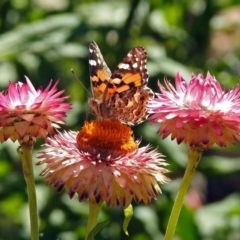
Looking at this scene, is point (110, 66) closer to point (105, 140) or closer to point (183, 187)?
point (105, 140)

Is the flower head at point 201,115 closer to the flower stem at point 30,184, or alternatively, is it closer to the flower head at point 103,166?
the flower head at point 103,166

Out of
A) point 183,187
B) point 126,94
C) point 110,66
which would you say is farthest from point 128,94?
point 110,66

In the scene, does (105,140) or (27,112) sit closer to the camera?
(27,112)

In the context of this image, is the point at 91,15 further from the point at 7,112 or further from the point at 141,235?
the point at 7,112

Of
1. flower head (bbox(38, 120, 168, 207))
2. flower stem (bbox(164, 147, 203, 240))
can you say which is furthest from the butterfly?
flower stem (bbox(164, 147, 203, 240))

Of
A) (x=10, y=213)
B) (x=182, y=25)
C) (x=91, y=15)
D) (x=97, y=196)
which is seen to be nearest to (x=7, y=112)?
(x=97, y=196)

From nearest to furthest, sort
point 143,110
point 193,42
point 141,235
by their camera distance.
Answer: point 143,110 < point 141,235 < point 193,42
